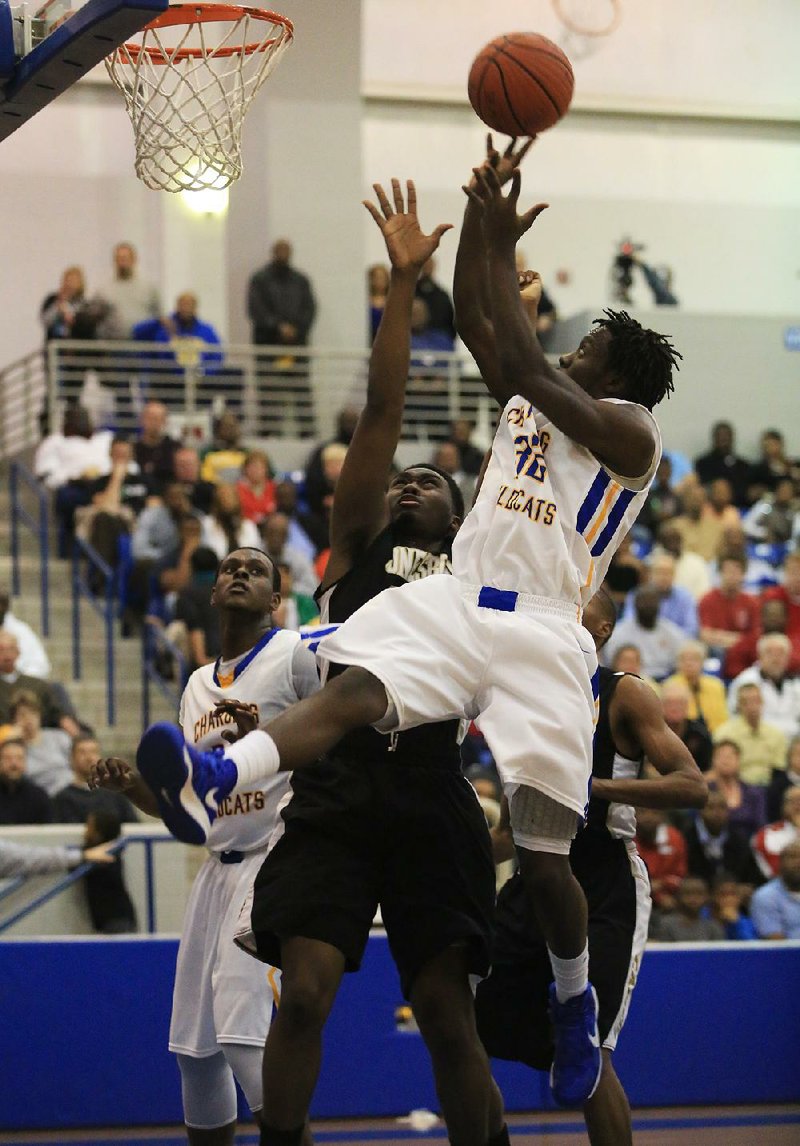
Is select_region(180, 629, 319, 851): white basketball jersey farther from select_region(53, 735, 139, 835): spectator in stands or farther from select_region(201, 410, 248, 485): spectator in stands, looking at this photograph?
select_region(201, 410, 248, 485): spectator in stands

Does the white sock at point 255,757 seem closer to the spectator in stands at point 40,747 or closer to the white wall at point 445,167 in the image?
the spectator in stands at point 40,747

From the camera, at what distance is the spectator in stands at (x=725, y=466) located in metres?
15.6

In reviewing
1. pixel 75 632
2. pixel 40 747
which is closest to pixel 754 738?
pixel 40 747

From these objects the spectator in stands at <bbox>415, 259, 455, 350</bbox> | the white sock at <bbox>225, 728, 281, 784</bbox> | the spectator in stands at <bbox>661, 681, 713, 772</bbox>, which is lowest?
the spectator in stands at <bbox>661, 681, 713, 772</bbox>

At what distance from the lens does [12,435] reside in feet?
51.9

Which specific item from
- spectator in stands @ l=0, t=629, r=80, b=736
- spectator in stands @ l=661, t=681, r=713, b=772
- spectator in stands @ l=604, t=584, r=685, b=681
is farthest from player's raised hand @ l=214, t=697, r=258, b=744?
spectator in stands @ l=604, t=584, r=685, b=681

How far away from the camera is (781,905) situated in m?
8.77

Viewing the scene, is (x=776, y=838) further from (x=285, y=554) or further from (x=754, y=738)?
(x=285, y=554)

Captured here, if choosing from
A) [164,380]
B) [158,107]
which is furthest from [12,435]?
[158,107]

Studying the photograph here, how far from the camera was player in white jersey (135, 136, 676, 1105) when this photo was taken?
4.39 metres

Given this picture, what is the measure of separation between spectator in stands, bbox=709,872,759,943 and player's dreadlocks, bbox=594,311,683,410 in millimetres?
4571

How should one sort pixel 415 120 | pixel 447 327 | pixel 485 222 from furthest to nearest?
pixel 415 120
pixel 447 327
pixel 485 222

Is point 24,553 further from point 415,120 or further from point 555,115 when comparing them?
point 555,115

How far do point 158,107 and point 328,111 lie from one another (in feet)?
32.5
